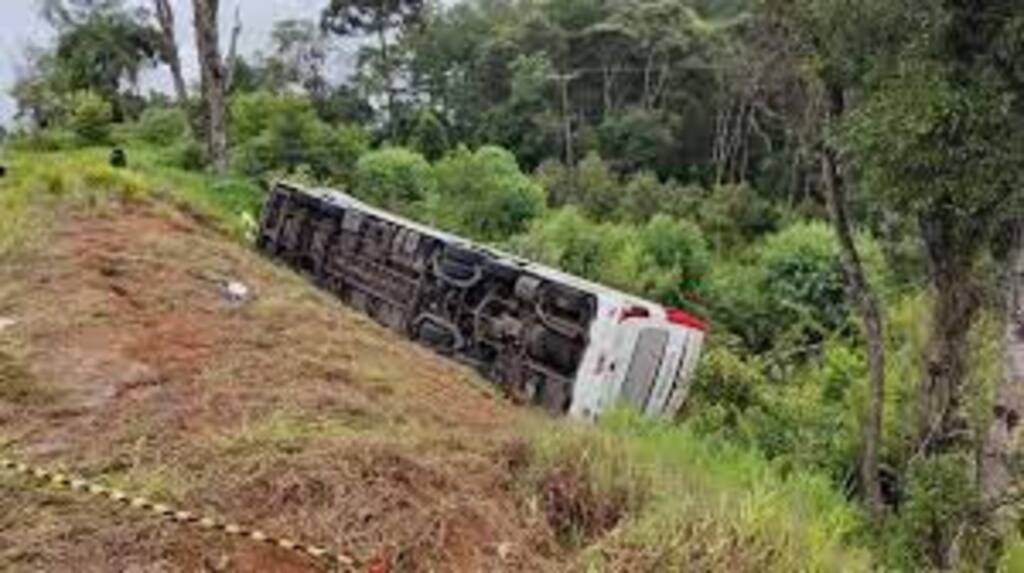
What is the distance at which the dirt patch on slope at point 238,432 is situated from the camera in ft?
17.6

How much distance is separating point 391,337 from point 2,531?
20.6ft

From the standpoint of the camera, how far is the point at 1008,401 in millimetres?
7219

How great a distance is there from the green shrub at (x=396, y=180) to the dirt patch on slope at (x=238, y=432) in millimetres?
11392

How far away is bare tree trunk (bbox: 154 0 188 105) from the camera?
2562cm

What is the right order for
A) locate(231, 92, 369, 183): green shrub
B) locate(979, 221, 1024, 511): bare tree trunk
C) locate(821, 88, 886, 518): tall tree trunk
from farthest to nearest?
1. locate(231, 92, 369, 183): green shrub
2. locate(821, 88, 886, 518): tall tree trunk
3. locate(979, 221, 1024, 511): bare tree trunk

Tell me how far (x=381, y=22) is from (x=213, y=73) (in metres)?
18.2

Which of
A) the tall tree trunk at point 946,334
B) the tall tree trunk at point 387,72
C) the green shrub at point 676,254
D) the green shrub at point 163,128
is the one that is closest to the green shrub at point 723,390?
the tall tree trunk at point 946,334

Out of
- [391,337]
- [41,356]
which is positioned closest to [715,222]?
[391,337]

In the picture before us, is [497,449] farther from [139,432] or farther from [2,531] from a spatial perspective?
[2,531]

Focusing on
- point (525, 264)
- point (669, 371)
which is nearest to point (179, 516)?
point (669, 371)

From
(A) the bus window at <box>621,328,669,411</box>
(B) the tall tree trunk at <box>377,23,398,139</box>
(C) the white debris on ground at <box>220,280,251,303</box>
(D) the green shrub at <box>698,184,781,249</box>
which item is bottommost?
(D) the green shrub at <box>698,184,781,249</box>

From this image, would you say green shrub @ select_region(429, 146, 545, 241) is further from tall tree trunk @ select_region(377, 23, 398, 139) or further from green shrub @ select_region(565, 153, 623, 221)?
tall tree trunk @ select_region(377, 23, 398, 139)

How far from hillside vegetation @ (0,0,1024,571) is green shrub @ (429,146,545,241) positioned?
0.05 metres

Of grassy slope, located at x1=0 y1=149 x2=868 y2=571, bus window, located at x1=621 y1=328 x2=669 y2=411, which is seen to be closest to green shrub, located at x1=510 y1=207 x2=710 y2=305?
bus window, located at x1=621 y1=328 x2=669 y2=411
